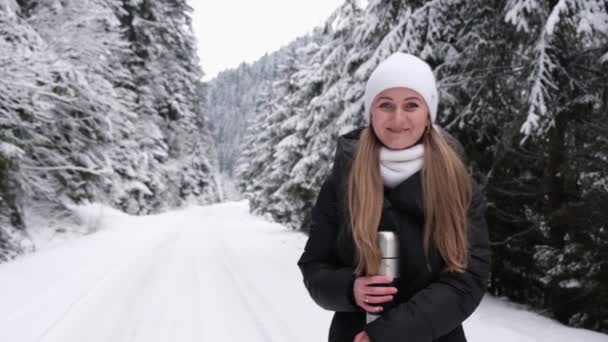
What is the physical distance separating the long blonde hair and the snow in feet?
12.2

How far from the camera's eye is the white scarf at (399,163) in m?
1.69

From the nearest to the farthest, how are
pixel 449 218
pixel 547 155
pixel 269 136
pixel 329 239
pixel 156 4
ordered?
pixel 449 218 < pixel 329 239 < pixel 547 155 < pixel 156 4 < pixel 269 136

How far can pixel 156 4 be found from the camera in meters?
25.7

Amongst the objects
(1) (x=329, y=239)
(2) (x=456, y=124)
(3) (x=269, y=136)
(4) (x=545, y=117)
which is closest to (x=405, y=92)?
(1) (x=329, y=239)

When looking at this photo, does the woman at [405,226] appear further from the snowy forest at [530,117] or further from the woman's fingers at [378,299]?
the snowy forest at [530,117]

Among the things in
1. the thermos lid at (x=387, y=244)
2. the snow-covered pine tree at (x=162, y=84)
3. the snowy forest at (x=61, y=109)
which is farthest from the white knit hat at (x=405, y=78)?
the snow-covered pine tree at (x=162, y=84)

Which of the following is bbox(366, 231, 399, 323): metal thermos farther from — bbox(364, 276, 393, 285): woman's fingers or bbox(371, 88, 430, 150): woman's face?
bbox(371, 88, 430, 150): woman's face

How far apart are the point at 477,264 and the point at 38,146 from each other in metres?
13.2

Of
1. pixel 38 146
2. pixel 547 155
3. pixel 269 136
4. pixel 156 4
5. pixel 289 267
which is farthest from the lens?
pixel 269 136

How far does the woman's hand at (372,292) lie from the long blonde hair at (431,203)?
0.21ft

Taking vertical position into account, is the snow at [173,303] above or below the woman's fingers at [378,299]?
below

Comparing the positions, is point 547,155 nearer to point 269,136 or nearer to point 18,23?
point 18,23

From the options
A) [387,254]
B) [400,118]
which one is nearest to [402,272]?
[387,254]

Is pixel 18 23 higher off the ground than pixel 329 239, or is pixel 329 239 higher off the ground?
pixel 18 23
